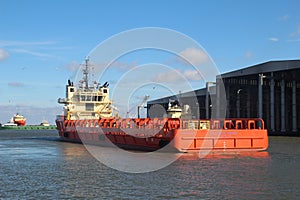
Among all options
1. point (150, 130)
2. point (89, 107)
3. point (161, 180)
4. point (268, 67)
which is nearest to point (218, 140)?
point (150, 130)

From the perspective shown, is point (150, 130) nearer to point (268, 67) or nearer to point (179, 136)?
point (179, 136)

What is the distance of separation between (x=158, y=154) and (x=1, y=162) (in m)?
12.1

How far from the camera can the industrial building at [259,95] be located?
71.8 metres

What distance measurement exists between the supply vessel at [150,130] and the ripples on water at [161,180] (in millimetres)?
4323

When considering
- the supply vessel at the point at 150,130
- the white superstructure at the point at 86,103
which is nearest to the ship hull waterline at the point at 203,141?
the supply vessel at the point at 150,130

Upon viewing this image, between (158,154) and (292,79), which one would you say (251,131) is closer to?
(158,154)

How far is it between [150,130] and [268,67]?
121 feet

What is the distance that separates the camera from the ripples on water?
19266mm

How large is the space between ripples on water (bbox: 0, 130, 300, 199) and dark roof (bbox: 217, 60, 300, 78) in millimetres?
36899

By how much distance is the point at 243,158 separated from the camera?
33.2 meters

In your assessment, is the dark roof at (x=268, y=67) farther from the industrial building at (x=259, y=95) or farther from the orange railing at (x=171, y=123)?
the orange railing at (x=171, y=123)

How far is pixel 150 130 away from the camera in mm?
39531

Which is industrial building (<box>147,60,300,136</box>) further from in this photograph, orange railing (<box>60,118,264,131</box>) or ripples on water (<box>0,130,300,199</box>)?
ripples on water (<box>0,130,300,199</box>)

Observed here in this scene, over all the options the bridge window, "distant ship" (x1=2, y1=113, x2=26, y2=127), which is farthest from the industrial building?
"distant ship" (x1=2, y1=113, x2=26, y2=127)
